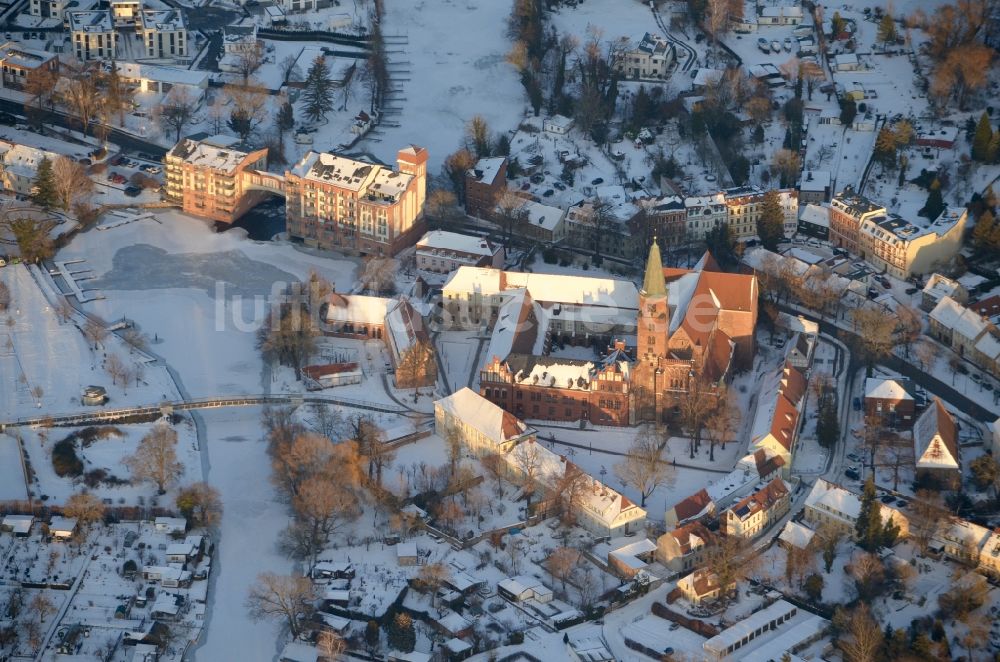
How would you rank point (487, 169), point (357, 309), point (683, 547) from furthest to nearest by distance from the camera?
point (487, 169) → point (357, 309) → point (683, 547)

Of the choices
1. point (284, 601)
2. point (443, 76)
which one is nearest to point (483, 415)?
point (284, 601)

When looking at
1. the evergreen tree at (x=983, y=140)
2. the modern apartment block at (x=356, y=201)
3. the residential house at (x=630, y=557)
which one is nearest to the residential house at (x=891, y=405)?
the residential house at (x=630, y=557)

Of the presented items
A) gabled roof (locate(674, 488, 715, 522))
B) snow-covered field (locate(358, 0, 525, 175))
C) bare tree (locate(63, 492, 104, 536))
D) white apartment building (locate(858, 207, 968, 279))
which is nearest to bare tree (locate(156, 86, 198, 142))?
snow-covered field (locate(358, 0, 525, 175))

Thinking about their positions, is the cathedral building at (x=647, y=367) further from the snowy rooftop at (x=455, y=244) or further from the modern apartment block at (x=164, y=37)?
the modern apartment block at (x=164, y=37)

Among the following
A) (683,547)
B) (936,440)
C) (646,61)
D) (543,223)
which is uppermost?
(646,61)

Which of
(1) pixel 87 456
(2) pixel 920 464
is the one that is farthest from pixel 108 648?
(2) pixel 920 464

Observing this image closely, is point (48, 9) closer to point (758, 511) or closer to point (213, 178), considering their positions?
point (213, 178)

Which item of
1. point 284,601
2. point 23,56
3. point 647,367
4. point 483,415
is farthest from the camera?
point 23,56
